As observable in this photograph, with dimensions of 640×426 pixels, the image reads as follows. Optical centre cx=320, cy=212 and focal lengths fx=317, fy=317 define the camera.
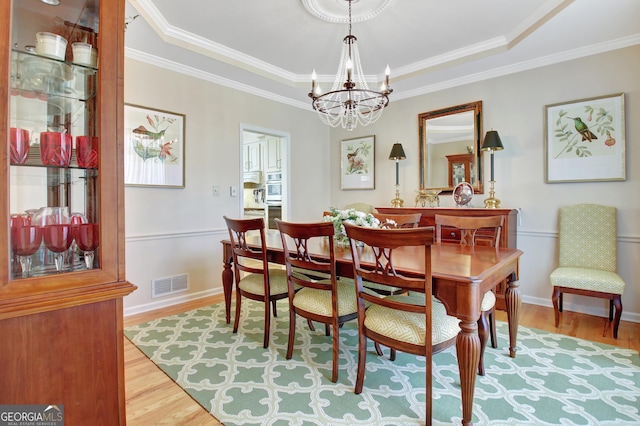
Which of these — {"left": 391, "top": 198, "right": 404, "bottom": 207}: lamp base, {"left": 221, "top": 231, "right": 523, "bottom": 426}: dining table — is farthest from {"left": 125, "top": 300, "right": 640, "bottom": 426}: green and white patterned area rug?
{"left": 391, "top": 198, "right": 404, "bottom": 207}: lamp base

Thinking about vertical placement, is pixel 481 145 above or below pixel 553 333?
above

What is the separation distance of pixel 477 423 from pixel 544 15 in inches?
117

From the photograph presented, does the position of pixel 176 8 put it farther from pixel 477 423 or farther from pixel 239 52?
pixel 477 423

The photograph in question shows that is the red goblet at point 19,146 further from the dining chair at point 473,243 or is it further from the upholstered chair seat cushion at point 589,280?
the upholstered chair seat cushion at point 589,280

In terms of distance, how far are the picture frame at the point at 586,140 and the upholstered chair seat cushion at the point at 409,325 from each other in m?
2.37

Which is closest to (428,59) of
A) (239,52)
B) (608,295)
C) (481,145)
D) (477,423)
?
(481,145)

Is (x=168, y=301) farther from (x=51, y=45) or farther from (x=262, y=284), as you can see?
(x=51, y=45)

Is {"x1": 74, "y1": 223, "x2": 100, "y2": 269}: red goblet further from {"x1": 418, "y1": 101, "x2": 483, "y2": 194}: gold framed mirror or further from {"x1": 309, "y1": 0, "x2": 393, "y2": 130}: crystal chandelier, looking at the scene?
{"x1": 418, "y1": 101, "x2": 483, "y2": 194}: gold framed mirror

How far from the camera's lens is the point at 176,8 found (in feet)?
8.24

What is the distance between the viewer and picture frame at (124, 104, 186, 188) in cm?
298

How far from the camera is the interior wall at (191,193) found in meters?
3.04

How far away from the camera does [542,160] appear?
3.21 metres

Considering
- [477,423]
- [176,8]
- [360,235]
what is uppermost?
[176,8]

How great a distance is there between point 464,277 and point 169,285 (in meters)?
2.91
